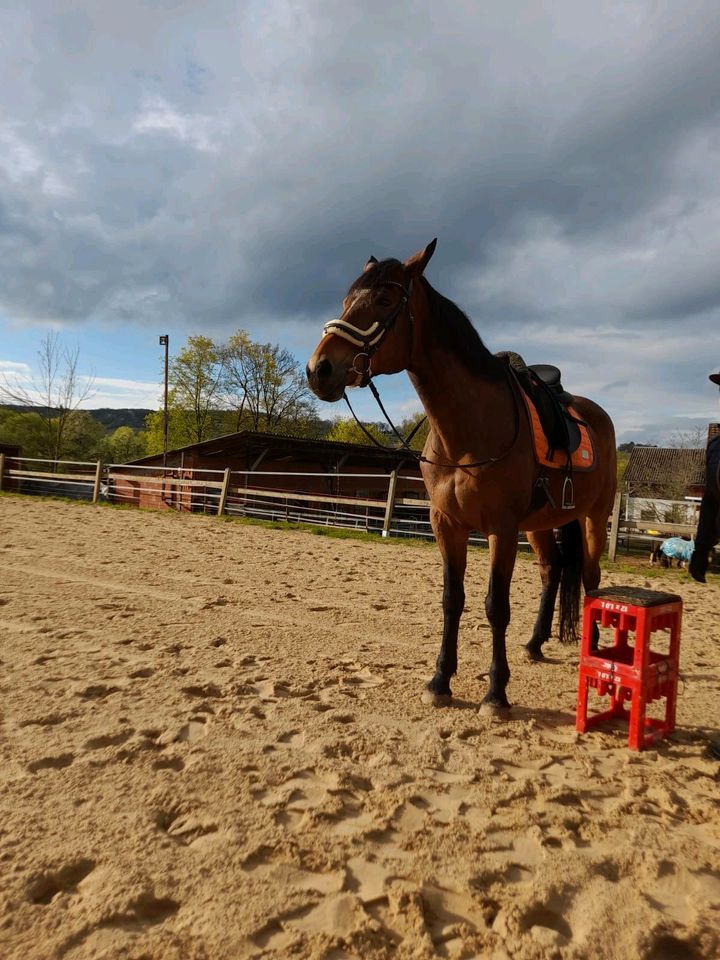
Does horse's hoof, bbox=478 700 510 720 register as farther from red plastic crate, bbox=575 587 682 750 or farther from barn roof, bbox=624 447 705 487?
barn roof, bbox=624 447 705 487

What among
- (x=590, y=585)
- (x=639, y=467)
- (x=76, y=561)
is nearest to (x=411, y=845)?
(x=590, y=585)

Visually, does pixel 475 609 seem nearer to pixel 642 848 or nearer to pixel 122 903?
pixel 642 848

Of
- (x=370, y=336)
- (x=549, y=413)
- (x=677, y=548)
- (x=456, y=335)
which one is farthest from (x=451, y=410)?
(x=677, y=548)

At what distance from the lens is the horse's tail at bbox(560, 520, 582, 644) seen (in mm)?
4320

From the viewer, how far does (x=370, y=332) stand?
9.16ft

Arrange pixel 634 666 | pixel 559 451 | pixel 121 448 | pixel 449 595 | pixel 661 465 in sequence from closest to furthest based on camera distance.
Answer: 1. pixel 634 666
2. pixel 449 595
3. pixel 559 451
4. pixel 661 465
5. pixel 121 448

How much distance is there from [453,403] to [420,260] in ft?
2.60

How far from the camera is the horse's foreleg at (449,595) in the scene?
10.4 ft

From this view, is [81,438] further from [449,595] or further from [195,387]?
[449,595]

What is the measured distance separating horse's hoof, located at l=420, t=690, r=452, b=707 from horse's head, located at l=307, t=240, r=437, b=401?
5.75 ft

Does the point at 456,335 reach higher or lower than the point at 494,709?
higher

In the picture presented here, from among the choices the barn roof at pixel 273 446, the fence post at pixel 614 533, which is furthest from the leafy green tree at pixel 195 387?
the fence post at pixel 614 533

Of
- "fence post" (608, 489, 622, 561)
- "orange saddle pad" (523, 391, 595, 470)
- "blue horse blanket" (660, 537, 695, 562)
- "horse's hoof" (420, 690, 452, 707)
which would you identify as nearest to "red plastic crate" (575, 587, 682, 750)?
"horse's hoof" (420, 690, 452, 707)

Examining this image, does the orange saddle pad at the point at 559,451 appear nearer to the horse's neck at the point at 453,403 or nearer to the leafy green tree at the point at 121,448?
the horse's neck at the point at 453,403
